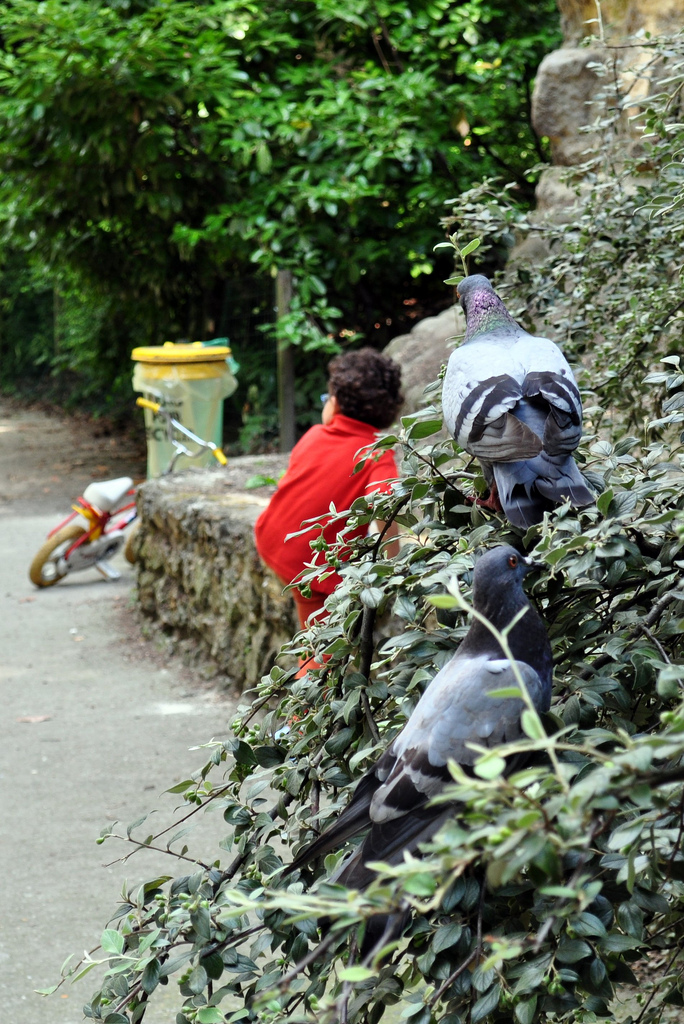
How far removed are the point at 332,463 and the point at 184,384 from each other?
505 cm

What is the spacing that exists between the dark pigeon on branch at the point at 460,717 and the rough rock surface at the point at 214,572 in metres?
3.55

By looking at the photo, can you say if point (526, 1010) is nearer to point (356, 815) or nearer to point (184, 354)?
point (356, 815)

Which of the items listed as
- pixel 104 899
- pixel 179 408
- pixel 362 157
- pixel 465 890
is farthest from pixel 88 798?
pixel 362 157

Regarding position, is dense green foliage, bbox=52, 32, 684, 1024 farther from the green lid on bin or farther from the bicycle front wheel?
the green lid on bin

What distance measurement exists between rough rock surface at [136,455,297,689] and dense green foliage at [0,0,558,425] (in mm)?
1905

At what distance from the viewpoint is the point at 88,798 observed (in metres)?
4.40

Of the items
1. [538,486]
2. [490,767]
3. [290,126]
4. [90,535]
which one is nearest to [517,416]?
[538,486]

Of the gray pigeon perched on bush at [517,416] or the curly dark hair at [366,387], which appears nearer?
the gray pigeon perched on bush at [517,416]

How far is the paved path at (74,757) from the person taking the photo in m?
3.35

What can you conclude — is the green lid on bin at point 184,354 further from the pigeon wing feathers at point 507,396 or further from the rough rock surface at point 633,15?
the pigeon wing feathers at point 507,396

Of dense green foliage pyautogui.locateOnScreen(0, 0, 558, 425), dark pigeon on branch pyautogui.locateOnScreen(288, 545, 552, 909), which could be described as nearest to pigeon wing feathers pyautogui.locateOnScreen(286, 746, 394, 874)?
dark pigeon on branch pyautogui.locateOnScreen(288, 545, 552, 909)

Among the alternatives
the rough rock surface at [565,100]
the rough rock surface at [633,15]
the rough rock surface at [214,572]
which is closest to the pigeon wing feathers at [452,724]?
the rough rock surface at [214,572]

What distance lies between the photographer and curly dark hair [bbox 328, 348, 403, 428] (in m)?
3.75

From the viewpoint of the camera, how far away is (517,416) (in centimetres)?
204
